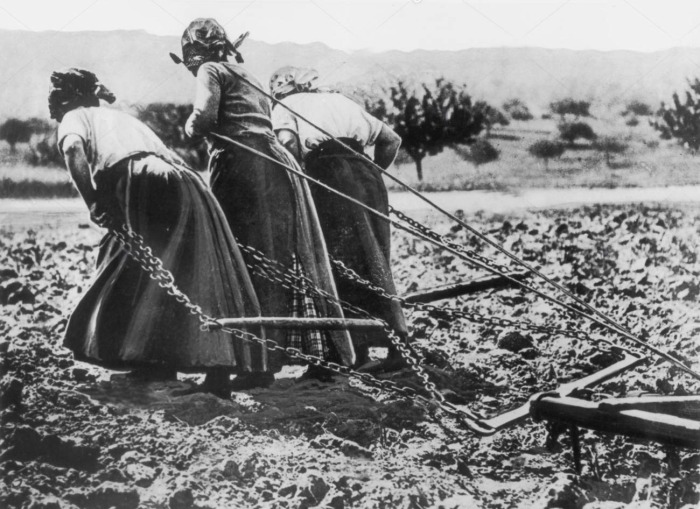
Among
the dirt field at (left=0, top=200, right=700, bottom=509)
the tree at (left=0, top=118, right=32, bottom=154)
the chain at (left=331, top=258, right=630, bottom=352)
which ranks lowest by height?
the dirt field at (left=0, top=200, right=700, bottom=509)

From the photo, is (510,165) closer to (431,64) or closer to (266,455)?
(431,64)

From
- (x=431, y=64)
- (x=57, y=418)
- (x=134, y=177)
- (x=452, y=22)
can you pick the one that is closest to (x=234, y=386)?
(x=57, y=418)

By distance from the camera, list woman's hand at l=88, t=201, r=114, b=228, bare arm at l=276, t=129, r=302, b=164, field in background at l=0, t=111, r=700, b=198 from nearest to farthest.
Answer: woman's hand at l=88, t=201, r=114, b=228 < bare arm at l=276, t=129, r=302, b=164 < field in background at l=0, t=111, r=700, b=198

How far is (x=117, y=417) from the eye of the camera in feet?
11.0

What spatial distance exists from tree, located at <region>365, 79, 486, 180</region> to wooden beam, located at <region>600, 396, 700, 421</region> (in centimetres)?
143

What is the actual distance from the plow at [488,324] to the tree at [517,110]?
626 mm

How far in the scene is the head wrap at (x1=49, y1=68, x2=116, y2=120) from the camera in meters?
3.52

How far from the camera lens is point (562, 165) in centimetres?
377

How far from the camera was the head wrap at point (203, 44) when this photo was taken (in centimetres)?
358

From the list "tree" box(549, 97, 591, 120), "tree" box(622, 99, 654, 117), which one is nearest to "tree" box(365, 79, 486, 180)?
"tree" box(549, 97, 591, 120)

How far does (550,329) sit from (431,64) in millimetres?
1505

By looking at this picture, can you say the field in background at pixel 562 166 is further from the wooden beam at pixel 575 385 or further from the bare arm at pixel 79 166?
the bare arm at pixel 79 166

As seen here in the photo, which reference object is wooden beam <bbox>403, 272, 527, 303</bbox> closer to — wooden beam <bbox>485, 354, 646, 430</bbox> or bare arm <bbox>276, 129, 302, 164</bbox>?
wooden beam <bbox>485, 354, 646, 430</bbox>

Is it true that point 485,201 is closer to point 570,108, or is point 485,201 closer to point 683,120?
point 570,108
